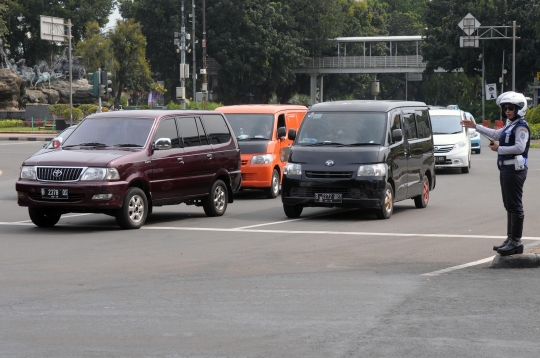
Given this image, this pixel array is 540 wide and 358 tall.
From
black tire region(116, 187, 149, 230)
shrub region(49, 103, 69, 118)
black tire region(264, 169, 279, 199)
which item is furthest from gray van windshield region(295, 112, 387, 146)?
shrub region(49, 103, 69, 118)

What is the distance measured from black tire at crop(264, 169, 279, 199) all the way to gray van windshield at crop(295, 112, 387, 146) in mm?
3612

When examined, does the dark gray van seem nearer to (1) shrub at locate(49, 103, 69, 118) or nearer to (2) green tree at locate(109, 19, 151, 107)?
(1) shrub at locate(49, 103, 69, 118)

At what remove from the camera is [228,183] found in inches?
687

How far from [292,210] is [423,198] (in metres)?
3.07

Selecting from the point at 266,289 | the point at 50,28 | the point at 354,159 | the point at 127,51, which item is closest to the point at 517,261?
the point at 266,289

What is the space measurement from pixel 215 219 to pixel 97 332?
9356mm

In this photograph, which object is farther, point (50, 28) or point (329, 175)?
point (50, 28)

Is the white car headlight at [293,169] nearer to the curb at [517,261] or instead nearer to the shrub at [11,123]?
the curb at [517,261]

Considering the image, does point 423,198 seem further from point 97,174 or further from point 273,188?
point 97,174

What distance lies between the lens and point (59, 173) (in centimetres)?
1466

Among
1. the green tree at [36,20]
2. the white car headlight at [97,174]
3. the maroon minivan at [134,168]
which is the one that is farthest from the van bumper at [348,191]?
the green tree at [36,20]

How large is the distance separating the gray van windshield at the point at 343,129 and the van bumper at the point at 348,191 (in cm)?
84

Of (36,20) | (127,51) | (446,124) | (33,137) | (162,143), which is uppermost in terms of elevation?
(36,20)

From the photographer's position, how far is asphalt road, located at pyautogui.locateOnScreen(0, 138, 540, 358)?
22.8 feet
